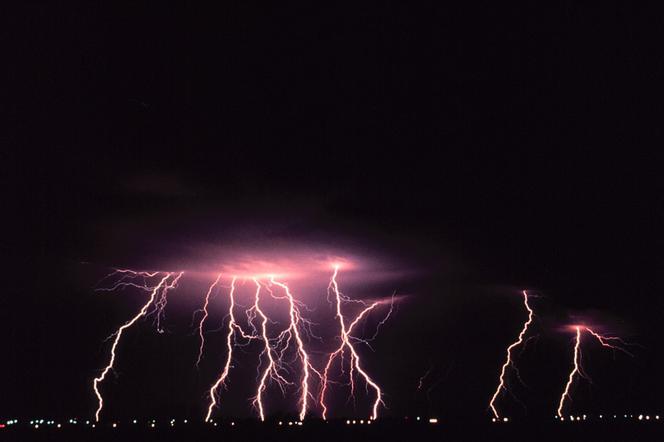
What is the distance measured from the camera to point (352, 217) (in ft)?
22.8

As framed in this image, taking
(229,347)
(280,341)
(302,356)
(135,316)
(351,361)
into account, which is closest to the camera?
(135,316)

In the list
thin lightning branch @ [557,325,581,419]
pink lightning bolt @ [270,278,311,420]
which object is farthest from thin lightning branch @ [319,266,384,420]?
thin lightning branch @ [557,325,581,419]

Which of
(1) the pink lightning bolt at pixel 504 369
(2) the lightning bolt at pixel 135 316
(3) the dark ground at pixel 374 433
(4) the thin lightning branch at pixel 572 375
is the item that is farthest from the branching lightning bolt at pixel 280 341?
(4) the thin lightning branch at pixel 572 375

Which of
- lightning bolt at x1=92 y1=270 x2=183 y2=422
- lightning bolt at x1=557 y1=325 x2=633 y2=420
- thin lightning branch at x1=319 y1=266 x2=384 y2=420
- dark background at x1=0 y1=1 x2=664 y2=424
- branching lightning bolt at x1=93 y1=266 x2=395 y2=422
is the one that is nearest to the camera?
dark background at x1=0 y1=1 x2=664 y2=424

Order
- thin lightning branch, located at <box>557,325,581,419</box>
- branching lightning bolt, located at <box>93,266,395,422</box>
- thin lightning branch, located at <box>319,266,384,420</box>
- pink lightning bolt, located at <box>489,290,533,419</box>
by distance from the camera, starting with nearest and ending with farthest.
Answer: branching lightning bolt, located at <box>93,266,395,422</box>
thin lightning branch, located at <box>319,266,384,420</box>
pink lightning bolt, located at <box>489,290,533,419</box>
thin lightning branch, located at <box>557,325,581,419</box>

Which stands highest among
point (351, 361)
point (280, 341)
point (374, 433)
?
point (280, 341)

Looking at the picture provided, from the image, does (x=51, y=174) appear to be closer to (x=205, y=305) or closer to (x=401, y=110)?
(x=401, y=110)

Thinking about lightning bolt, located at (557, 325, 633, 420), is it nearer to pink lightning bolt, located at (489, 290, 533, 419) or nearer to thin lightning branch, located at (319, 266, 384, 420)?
pink lightning bolt, located at (489, 290, 533, 419)

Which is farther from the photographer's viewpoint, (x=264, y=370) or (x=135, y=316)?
(x=264, y=370)

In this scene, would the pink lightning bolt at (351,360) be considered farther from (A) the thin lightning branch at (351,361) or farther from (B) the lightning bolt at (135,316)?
(B) the lightning bolt at (135,316)

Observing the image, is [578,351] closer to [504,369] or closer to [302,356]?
[504,369]

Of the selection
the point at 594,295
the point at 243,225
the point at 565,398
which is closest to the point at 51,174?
the point at 243,225

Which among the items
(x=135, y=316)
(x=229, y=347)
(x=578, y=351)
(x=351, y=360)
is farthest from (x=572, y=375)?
(x=135, y=316)

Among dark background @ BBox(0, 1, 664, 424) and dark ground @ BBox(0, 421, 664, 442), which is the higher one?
dark background @ BBox(0, 1, 664, 424)
